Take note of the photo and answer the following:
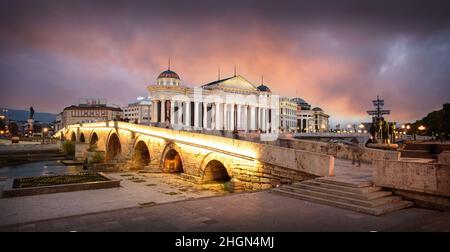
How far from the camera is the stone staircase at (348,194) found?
7090 millimetres

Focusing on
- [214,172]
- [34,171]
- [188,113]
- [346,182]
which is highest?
[188,113]

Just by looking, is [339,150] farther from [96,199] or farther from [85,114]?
[85,114]

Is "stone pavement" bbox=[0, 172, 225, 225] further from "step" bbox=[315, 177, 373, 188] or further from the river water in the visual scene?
the river water

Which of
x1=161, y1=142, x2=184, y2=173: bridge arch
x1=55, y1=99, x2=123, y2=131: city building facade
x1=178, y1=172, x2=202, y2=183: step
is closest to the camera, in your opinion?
x1=178, y1=172, x2=202, y2=183: step

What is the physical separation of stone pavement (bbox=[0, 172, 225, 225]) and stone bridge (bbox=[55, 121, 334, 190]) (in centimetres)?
175

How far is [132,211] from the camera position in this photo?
715 cm

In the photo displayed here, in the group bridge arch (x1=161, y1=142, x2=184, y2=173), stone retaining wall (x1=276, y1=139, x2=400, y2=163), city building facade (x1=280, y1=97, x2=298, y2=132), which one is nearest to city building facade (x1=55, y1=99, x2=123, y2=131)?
city building facade (x1=280, y1=97, x2=298, y2=132)

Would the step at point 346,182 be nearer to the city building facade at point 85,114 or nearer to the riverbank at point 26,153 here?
the riverbank at point 26,153

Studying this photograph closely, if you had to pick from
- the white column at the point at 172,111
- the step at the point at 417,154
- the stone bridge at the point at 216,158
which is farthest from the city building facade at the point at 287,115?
the step at the point at 417,154

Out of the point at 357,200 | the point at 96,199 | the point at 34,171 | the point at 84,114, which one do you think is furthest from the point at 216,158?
the point at 84,114

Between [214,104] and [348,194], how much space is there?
167 ft

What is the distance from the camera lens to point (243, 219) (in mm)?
6398

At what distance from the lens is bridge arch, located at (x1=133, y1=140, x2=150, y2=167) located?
28641 millimetres
